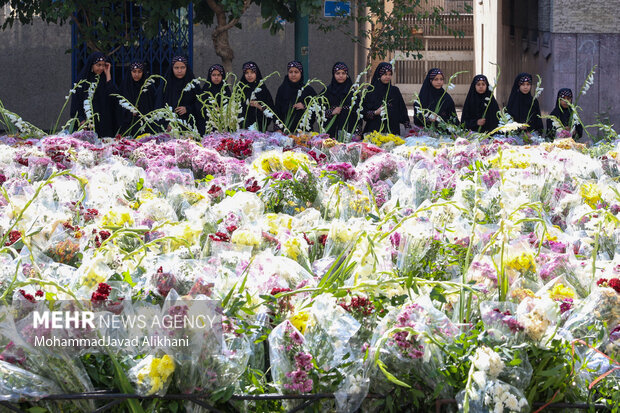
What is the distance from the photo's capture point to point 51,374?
178 centimetres

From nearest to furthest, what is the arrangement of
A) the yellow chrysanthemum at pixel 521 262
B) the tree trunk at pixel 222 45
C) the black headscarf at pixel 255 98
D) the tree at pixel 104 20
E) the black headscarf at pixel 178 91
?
the yellow chrysanthemum at pixel 521 262
the black headscarf at pixel 255 98
the black headscarf at pixel 178 91
the tree trunk at pixel 222 45
the tree at pixel 104 20

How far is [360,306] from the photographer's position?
1.93 m

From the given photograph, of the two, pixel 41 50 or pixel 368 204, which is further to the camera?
pixel 41 50

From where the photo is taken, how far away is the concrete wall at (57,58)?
12.4 m

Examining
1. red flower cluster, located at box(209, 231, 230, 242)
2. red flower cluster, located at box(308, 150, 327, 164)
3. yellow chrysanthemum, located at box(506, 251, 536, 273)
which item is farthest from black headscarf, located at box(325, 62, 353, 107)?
yellow chrysanthemum, located at box(506, 251, 536, 273)

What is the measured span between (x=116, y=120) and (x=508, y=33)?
10.6m

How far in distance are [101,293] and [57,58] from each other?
11254mm

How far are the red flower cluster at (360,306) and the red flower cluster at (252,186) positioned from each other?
4.59 feet

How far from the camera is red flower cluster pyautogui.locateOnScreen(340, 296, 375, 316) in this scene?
1917 millimetres

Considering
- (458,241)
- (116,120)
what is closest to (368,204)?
(458,241)

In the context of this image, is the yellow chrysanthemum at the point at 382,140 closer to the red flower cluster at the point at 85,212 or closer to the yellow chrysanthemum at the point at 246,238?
the red flower cluster at the point at 85,212

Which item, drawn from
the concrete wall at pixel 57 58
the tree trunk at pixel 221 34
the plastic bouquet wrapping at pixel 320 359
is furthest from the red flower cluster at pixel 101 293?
the concrete wall at pixel 57 58

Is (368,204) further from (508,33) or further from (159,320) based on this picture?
(508,33)

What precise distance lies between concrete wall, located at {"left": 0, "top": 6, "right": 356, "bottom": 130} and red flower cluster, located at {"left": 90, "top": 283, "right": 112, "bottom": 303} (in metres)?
10.6
